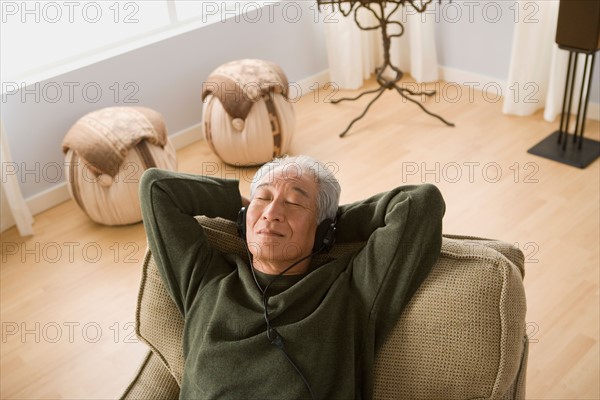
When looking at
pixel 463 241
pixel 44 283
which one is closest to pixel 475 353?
pixel 463 241

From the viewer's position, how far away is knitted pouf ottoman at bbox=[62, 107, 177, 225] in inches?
119

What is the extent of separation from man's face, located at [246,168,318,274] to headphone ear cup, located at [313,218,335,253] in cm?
2

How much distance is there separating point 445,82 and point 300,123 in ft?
3.12

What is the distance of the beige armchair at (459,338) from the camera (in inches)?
56.8

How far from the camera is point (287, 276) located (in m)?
1.71

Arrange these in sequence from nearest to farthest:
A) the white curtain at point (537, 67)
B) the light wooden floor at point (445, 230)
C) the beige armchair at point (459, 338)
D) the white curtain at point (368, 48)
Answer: the beige armchair at point (459, 338) < the light wooden floor at point (445, 230) < the white curtain at point (537, 67) < the white curtain at point (368, 48)

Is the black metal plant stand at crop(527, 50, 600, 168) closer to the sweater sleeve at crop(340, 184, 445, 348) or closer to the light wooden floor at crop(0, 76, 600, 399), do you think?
the light wooden floor at crop(0, 76, 600, 399)

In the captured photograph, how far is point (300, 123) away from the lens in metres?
3.99

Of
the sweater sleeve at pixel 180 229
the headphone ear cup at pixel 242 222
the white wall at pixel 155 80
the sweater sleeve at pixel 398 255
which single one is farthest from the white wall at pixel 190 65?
the sweater sleeve at pixel 398 255

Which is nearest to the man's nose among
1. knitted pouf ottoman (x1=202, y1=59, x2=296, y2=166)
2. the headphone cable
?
the headphone cable

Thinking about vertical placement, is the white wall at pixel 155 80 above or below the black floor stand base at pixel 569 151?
above

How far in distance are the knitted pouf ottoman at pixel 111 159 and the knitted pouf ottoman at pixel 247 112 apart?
0.37 metres

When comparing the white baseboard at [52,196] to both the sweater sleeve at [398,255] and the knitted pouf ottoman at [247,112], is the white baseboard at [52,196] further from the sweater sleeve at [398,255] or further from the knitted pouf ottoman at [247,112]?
the sweater sleeve at [398,255]

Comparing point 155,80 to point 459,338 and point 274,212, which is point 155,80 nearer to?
point 274,212
